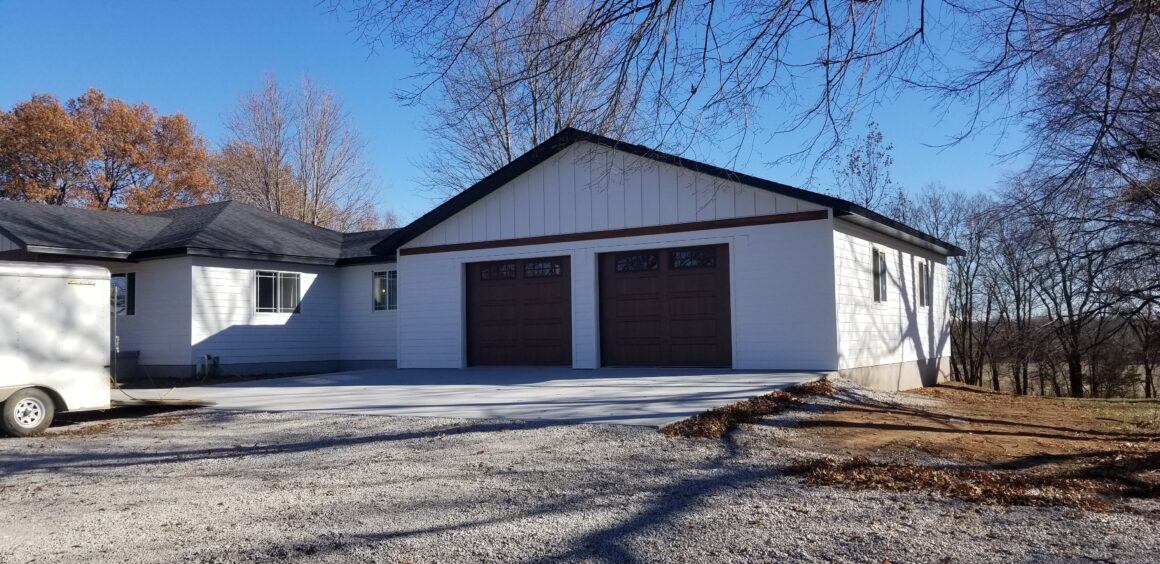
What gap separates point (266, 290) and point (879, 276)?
1326 centimetres

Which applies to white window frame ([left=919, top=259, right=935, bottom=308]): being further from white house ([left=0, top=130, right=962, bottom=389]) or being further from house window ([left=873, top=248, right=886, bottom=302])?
house window ([left=873, top=248, right=886, bottom=302])

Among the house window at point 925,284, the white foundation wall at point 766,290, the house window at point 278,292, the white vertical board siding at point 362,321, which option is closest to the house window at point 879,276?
the white foundation wall at point 766,290

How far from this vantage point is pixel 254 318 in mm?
18594

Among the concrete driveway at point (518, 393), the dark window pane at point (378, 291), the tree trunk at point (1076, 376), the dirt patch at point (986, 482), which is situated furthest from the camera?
the dark window pane at point (378, 291)

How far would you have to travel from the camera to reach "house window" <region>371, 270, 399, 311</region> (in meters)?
19.9

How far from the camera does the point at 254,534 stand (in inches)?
196

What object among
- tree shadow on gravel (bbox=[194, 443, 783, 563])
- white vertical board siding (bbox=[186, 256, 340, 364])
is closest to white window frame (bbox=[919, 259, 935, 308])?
tree shadow on gravel (bbox=[194, 443, 783, 563])

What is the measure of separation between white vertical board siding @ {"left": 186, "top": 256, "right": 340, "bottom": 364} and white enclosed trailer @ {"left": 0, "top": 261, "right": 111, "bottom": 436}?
24.5 feet

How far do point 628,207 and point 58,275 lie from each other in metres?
8.77

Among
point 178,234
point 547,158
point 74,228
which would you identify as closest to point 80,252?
point 74,228

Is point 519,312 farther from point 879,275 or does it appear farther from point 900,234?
point 900,234

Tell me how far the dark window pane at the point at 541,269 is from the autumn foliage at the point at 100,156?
84.3ft

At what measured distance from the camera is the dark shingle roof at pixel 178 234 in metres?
16.9

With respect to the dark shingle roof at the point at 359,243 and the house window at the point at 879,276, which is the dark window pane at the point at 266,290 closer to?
the dark shingle roof at the point at 359,243
